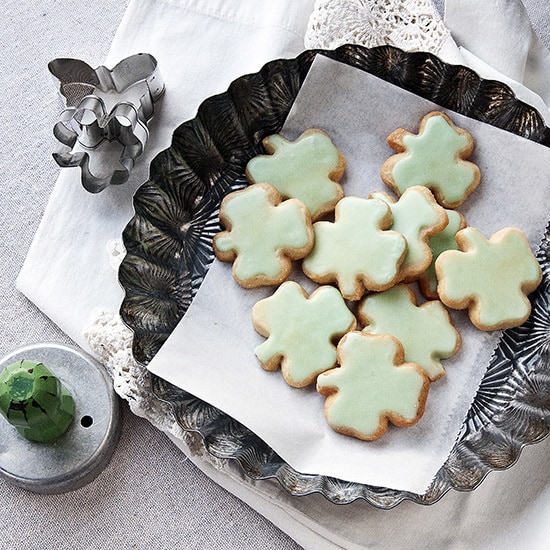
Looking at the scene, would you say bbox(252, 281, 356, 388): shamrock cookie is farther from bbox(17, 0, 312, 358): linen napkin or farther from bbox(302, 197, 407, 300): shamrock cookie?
bbox(17, 0, 312, 358): linen napkin

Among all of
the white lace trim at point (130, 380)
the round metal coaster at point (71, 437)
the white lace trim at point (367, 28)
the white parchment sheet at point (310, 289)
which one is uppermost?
the white lace trim at point (367, 28)

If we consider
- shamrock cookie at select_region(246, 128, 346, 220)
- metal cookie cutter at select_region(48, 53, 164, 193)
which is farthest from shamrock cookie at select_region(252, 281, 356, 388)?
metal cookie cutter at select_region(48, 53, 164, 193)

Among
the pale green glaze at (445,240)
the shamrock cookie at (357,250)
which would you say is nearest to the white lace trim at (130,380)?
the shamrock cookie at (357,250)

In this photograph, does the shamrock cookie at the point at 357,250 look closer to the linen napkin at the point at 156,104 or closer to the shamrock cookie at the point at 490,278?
the shamrock cookie at the point at 490,278

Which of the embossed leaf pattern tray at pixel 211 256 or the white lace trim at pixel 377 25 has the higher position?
the white lace trim at pixel 377 25

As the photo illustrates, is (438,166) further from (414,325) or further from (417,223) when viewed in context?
(414,325)

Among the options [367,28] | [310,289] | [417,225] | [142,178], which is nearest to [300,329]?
[310,289]

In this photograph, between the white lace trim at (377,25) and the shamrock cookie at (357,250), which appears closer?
the shamrock cookie at (357,250)
